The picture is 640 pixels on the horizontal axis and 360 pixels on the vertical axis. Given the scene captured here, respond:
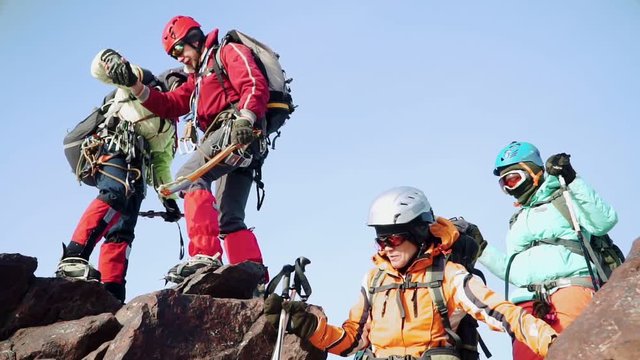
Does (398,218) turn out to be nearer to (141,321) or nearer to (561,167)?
(561,167)

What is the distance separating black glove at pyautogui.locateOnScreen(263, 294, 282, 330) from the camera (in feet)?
24.2

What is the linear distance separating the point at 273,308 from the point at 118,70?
4.17 metres

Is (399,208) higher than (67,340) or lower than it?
higher

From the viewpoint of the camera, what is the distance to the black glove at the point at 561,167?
26.8ft

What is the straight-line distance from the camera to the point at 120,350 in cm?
740

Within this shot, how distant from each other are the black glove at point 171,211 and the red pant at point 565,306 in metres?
5.09

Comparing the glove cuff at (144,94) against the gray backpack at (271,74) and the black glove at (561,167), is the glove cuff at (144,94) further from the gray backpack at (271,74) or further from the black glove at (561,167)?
the black glove at (561,167)

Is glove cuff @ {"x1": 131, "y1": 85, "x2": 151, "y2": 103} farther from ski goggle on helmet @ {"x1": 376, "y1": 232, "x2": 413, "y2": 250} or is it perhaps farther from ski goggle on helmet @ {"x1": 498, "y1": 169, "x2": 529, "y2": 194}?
ski goggle on helmet @ {"x1": 498, "y1": 169, "x2": 529, "y2": 194}

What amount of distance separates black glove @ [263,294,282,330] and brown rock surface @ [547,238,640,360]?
269cm

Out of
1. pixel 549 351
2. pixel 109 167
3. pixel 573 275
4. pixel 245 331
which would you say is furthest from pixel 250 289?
pixel 549 351

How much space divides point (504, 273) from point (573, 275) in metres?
1.13

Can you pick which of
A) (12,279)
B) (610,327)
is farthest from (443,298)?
(12,279)

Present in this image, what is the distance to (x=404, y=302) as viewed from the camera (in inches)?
283

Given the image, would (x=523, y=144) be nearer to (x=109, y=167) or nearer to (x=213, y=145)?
(x=213, y=145)
